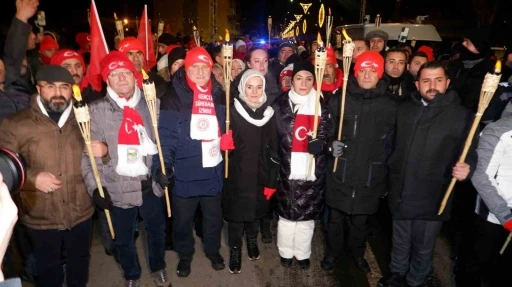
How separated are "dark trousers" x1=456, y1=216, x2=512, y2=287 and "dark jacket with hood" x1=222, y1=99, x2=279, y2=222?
2032mm

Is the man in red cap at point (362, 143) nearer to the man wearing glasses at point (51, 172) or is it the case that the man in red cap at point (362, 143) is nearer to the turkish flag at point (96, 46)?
the man wearing glasses at point (51, 172)

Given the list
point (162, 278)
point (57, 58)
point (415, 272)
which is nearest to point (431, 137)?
point (415, 272)

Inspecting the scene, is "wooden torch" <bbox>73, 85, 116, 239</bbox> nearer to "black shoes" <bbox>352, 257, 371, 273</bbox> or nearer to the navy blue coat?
the navy blue coat

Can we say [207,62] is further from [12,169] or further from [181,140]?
[12,169]

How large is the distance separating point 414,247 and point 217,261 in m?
2.21

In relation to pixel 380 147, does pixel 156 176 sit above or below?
below

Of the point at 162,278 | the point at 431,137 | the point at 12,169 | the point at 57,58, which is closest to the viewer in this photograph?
the point at 12,169

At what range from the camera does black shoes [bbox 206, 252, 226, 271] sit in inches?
162

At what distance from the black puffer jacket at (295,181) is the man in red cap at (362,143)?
11 centimetres

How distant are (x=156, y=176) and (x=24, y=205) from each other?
1.17 metres

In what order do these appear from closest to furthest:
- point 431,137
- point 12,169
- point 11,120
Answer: point 12,169, point 11,120, point 431,137

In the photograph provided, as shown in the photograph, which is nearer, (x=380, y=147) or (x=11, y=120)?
(x=11, y=120)

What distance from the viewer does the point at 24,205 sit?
3.11 m

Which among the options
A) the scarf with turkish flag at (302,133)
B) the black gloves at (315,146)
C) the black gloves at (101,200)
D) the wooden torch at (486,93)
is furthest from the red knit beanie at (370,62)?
the black gloves at (101,200)
